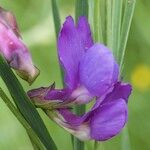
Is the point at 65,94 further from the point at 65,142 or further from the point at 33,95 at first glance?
the point at 65,142

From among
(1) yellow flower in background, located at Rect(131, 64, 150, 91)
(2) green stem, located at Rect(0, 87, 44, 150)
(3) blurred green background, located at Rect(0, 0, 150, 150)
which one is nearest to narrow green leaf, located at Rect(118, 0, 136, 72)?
(2) green stem, located at Rect(0, 87, 44, 150)

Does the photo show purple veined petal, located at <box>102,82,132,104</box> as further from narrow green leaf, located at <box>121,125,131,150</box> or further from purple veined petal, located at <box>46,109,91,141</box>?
narrow green leaf, located at <box>121,125,131,150</box>

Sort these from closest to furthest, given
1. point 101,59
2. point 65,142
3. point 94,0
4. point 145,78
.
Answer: point 101,59, point 94,0, point 65,142, point 145,78

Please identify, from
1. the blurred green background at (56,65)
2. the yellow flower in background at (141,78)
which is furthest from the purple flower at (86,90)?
the yellow flower in background at (141,78)

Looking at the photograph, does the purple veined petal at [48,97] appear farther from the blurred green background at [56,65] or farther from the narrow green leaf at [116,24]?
the blurred green background at [56,65]

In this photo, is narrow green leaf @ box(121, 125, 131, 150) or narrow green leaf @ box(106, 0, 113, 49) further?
narrow green leaf @ box(121, 125, 131, 150)

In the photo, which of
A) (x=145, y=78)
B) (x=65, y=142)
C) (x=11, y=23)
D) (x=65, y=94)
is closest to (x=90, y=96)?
(x=65, y=94)
